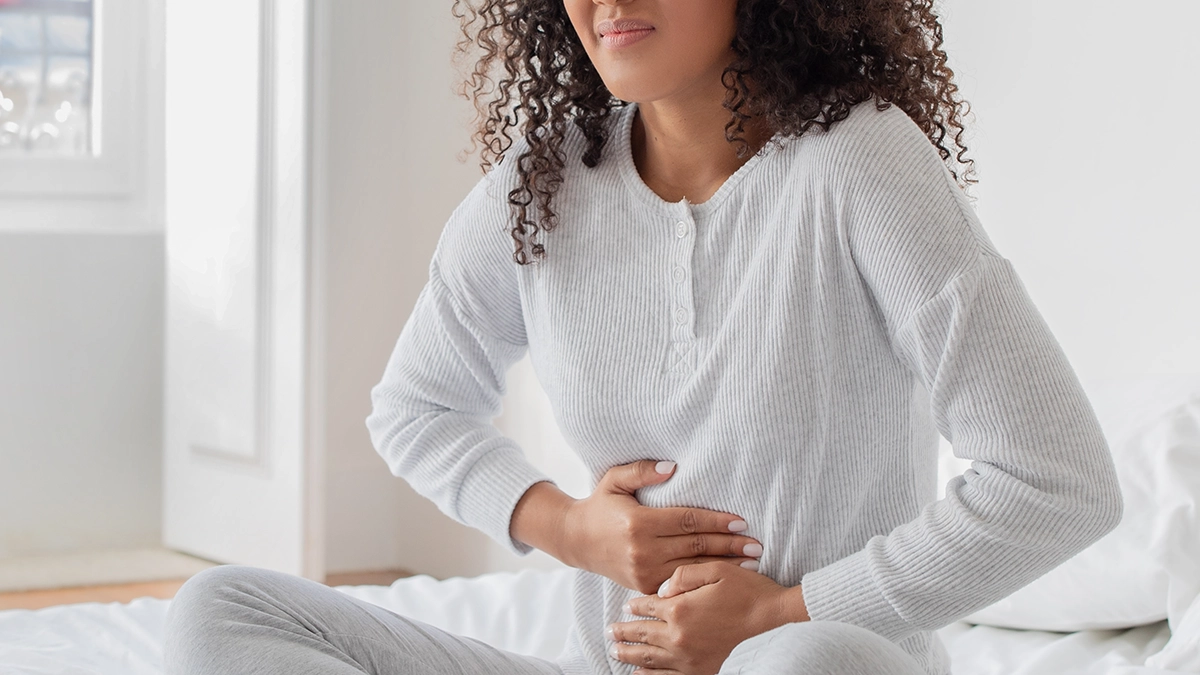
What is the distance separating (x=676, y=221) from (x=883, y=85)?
0.21m

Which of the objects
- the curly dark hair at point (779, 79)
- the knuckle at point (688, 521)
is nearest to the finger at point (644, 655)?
the knuckle at point (688, 521)

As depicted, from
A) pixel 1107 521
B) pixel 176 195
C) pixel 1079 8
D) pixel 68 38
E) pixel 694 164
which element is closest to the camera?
pixel 1107 521

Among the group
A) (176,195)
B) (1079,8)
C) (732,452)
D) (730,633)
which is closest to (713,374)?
(732,452)

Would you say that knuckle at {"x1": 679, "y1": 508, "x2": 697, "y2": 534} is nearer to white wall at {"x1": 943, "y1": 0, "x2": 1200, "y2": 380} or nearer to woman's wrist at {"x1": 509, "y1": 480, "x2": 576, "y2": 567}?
woman's wrist at {"x1": 509, "y1": 480, "x2": 576, "y2": 567}

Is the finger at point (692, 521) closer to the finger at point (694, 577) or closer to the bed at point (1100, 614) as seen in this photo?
the finger at point (694, 577)

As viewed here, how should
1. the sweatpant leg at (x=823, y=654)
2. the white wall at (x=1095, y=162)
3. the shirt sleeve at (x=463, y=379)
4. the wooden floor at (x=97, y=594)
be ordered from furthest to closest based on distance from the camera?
1. the wooden floor at (x=97, y=594)
2. the white wall at (x=1095, y=162)
3. the shirt sleeve at (x=463, y=379)
4. the sweatpant leg at (x=823, y=654)

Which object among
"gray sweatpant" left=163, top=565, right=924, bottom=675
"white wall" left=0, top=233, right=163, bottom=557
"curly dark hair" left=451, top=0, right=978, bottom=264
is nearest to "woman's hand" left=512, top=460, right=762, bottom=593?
"gray sweatpant" left=163, top=565, right=924, bottom=675

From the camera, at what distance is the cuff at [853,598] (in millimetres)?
923

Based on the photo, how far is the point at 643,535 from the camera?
1.05 metres

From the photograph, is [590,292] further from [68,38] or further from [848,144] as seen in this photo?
[68,38]

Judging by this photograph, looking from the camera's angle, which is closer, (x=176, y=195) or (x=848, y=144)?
(x=848, y=144)

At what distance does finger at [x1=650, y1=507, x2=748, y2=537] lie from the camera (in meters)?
1.03

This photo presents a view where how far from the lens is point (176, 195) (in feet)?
8.82

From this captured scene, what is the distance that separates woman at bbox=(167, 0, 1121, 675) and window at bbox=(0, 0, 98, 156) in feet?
6.69
